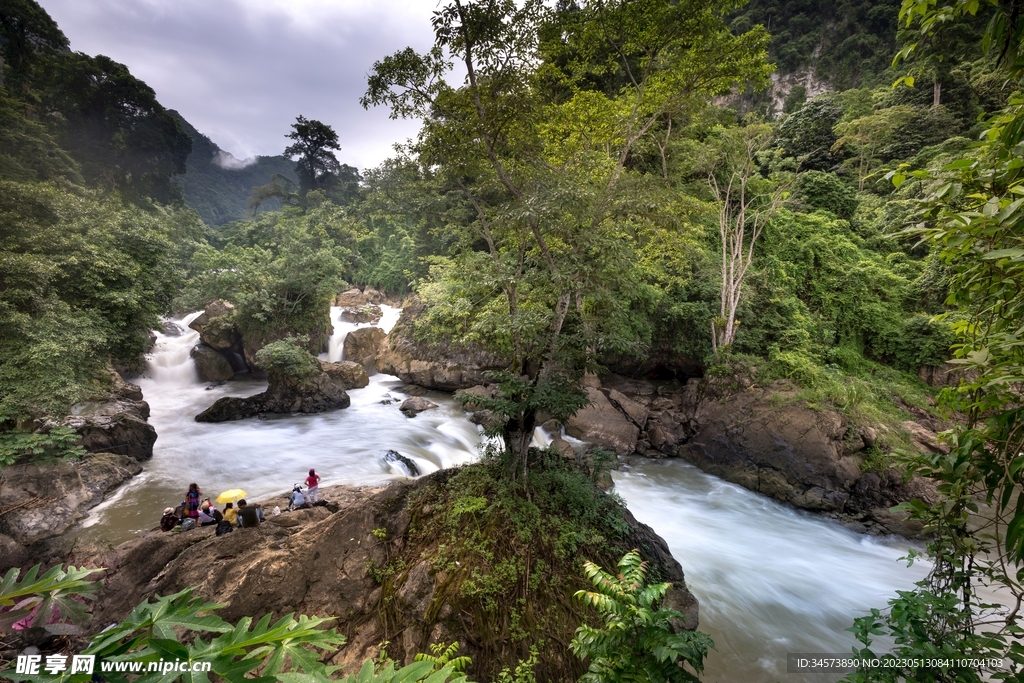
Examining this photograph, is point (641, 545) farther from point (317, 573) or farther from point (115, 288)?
point (115, 288)

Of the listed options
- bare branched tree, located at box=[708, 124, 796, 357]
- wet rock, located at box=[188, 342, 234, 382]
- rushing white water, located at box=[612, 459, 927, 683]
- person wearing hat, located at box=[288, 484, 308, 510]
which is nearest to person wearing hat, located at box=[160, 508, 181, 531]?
person wearing hat, located at box=[288, 484, 308, 510]

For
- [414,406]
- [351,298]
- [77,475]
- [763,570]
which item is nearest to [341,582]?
[763,570]

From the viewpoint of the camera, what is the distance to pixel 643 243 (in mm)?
11562

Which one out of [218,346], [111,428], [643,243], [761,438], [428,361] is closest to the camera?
[111,428]

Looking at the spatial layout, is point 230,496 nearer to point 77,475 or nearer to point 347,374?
point 77,475

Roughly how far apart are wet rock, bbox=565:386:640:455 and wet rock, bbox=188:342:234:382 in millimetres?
16327

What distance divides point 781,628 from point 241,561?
322 inches

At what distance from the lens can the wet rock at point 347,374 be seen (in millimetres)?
17219

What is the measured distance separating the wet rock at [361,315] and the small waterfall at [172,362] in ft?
23.1

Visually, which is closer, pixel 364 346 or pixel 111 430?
pixel 111 430

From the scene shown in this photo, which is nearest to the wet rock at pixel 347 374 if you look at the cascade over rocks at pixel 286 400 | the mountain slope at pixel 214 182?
the cascade over rocks at pixel 286 400

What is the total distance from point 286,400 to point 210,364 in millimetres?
6193

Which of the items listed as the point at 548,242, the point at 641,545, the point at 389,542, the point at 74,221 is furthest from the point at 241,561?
the point at 74,221

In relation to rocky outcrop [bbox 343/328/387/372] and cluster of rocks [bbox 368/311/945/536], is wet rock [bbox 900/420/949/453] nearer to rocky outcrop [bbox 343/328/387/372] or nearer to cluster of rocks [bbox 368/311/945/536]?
cluster of rocks [bbox 368/311/945/536]
